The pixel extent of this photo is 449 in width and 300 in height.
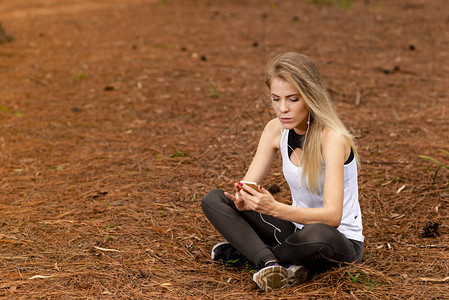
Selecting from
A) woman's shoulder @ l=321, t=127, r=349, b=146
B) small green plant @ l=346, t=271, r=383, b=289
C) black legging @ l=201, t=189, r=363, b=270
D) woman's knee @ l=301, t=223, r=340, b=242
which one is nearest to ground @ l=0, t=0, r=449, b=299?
small green plant @ l=346, t=271, r=383, b=289

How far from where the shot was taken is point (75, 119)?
5746 millimetres

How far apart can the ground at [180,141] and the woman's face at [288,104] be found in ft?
2.84

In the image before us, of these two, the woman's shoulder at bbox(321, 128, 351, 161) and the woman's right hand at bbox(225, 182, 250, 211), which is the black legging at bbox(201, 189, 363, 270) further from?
the woman's shoulder at bbox(321, 128, 351, 161)

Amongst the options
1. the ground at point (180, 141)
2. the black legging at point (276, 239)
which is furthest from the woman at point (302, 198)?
the ground at point (180, 141)

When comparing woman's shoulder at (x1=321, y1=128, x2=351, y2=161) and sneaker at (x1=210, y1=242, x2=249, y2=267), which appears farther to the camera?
sneaker at (x1=210, y1=242, x2=249, y2=267)

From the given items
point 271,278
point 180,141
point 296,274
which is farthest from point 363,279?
point 180,141

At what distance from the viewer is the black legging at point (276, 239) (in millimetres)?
2623

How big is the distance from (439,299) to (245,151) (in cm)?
251

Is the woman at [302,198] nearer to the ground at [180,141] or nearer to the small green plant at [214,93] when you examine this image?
the ground at [180,141]

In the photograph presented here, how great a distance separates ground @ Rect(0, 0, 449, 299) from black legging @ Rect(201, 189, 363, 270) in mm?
142

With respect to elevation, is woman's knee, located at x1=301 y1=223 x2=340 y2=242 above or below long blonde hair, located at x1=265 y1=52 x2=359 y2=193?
below

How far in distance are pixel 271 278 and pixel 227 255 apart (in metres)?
0.46

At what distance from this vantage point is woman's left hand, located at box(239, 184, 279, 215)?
262 cm

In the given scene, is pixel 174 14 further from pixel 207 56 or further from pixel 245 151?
pixel 245 151
